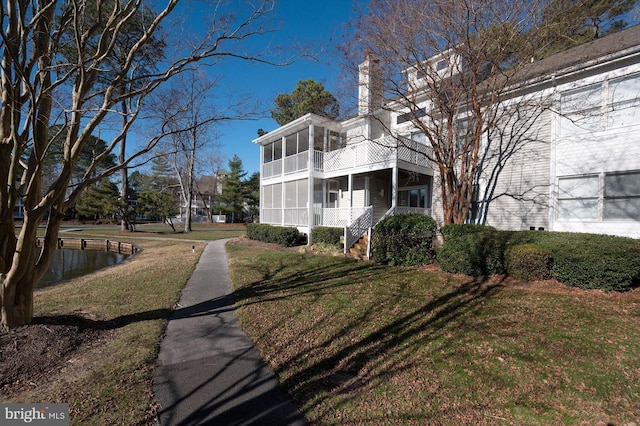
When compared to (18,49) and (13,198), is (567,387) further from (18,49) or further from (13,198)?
(18,49)

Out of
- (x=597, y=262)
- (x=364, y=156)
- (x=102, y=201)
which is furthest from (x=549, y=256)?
(x=102, y=201)

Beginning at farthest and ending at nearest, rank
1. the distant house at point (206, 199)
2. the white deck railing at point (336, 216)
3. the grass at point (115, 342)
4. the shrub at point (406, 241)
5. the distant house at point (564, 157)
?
the distant house at point (206, 199)
the white deck railing at point (336, 216)
the shrub at point (406, 241)
the distant house at point (564, 157)
the grass at point (115, 342)

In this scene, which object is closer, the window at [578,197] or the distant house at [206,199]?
the window at [578,197]

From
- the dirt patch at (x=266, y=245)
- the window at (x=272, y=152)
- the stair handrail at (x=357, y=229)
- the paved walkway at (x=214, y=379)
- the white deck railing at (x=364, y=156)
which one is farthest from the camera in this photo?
the window at (x=272, y=152)

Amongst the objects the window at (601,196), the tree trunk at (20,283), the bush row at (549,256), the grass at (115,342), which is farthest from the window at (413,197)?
the tree trunk at (20,283)

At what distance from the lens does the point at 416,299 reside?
19.0ft

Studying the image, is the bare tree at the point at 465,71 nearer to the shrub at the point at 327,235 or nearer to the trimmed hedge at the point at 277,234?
the shrub at the point at 327,235

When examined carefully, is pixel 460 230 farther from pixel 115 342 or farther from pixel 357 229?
pixel 115 342

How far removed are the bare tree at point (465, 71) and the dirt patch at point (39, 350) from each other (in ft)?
31.0

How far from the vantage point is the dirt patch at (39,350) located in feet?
10.6

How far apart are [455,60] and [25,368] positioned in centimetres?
1190

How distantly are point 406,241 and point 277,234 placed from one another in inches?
300

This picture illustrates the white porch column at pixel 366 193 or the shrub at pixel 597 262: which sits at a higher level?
the white porch column at pixel 366 193

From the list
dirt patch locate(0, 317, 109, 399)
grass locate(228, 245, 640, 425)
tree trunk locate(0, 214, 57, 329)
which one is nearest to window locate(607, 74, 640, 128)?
grass locate(228, 245, 640, 425)
